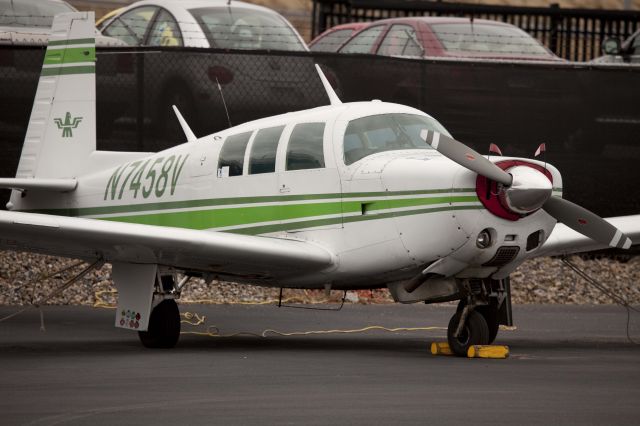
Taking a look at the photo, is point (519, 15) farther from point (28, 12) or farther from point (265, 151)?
point (265, 151)

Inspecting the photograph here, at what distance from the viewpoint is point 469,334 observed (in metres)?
11.8

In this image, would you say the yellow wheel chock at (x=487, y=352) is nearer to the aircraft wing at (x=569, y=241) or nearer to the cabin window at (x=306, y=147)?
the aircraft wing at (x=569, y=241)

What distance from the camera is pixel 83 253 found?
12547mm

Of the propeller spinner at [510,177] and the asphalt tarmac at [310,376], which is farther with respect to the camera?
the propeller spinner at [510,177]

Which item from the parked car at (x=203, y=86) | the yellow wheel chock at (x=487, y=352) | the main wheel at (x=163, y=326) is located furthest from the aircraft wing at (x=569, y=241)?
the parked car at (x=203, y=86)

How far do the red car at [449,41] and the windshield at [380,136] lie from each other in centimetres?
880

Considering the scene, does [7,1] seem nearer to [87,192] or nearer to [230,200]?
[87,192]

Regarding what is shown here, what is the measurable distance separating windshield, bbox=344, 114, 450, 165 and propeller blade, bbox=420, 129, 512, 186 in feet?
2.76

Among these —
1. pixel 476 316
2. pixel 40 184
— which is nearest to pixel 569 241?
pixel 476 316

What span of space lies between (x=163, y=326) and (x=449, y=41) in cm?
1040

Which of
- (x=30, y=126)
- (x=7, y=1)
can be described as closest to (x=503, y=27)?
(x=7, y=1)

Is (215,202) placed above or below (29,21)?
below

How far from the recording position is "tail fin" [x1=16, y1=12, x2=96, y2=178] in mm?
14688

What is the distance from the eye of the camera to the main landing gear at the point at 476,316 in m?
11.7
